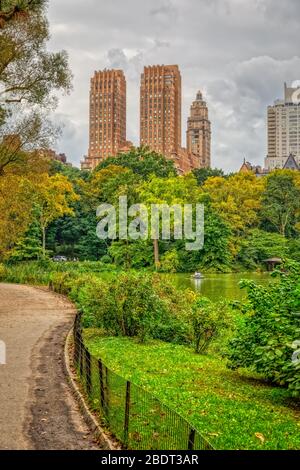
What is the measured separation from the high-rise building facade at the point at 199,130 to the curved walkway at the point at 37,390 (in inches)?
6437

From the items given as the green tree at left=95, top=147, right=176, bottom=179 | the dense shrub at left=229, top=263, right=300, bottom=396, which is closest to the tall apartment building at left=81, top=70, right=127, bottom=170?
the green tree at left=95, top=147, right=176, bottom=179

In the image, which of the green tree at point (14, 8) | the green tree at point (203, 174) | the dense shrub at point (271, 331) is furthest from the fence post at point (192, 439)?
the green tree at point (203, 174)

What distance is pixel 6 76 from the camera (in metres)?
21.0

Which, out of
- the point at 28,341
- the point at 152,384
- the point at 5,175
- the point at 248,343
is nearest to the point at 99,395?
the point at 152,384

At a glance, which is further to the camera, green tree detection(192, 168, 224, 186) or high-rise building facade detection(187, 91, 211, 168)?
high-rise building facade detection(187, 91, 211, 168)

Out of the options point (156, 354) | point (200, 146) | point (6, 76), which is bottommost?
point (156, 354)

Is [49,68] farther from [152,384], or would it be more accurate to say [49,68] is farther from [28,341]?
[152,384]

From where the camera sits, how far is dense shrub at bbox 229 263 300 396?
8578 mm

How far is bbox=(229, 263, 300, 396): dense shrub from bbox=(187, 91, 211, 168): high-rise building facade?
168559mm

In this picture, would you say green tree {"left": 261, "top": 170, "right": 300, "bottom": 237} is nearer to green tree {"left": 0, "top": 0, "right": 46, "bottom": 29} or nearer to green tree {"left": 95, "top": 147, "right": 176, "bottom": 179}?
green tree {"left": 95, "top": 147, "right": 176, "bottom": 179}

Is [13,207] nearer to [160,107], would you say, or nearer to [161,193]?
[161,193]

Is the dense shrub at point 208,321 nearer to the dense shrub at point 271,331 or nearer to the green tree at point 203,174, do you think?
the dense shrub at point 271,331

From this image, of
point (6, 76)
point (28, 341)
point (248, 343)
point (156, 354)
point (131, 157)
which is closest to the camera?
→ point (248, 343)

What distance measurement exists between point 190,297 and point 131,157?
175 ft
